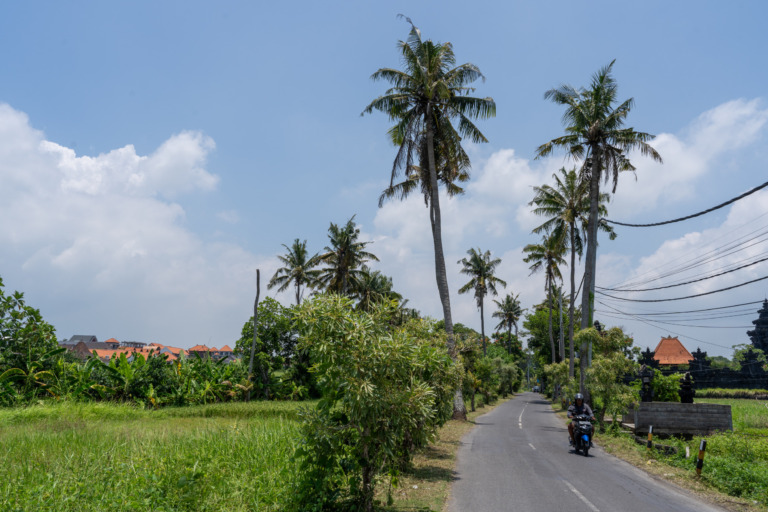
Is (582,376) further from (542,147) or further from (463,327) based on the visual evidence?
(463,327)

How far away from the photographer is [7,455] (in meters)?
8.27

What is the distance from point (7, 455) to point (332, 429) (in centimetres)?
584

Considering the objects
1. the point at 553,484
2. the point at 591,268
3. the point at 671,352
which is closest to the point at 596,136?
the point at 591,268

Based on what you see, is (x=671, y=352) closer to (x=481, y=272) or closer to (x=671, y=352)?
(x=671, y=352)

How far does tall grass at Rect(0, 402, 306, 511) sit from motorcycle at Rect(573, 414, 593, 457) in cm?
932

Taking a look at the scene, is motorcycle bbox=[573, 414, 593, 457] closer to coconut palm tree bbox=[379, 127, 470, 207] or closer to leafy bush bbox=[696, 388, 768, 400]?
coconut palm tree bbox=[379, 127, 470, 207]

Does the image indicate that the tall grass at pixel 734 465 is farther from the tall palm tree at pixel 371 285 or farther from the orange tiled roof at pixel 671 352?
the orange tiled roof at pixel 671 352

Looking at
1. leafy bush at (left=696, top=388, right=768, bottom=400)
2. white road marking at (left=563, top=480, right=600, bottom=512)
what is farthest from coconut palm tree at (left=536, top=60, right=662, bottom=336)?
leafy bush at (left=696, top=388, right=768, bottom=400)

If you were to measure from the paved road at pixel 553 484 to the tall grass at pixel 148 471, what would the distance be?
346cm

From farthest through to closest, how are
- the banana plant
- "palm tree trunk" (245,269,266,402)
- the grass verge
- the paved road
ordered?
"palm tree trunk" (245,269,266,402)
the banana plant
the grass verge
the paved road

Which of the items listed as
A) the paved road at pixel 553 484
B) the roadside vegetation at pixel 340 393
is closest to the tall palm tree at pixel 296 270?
the roadside vegetation at pixel 340 393

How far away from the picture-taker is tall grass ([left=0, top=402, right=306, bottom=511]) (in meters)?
6.34

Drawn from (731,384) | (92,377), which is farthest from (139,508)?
(731,384)

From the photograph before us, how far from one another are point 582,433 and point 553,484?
17.0 feet
